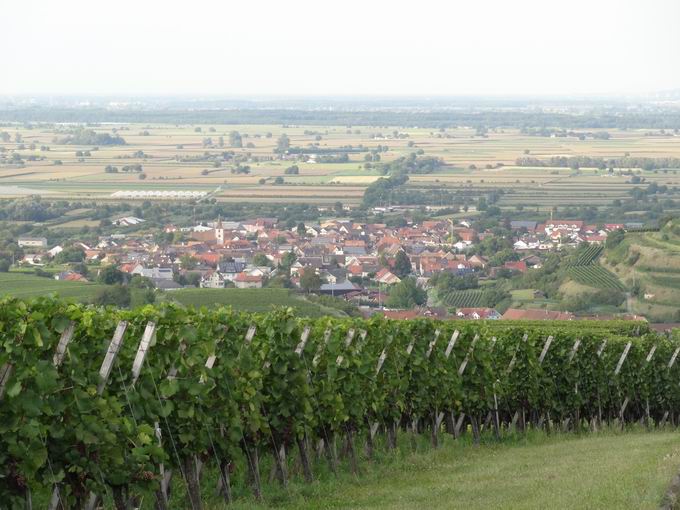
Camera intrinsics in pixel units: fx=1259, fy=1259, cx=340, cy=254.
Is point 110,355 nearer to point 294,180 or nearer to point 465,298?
point 465,298

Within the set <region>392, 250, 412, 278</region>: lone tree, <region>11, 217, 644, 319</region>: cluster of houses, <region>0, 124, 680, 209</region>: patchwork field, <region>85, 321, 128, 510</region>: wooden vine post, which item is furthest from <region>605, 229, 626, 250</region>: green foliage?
<region>85, 321, 128, 510</region>: wooden vine post

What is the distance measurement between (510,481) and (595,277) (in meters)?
71.6

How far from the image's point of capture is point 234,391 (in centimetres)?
1191

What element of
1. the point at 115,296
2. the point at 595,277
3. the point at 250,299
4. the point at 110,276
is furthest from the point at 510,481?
the point at 595,277

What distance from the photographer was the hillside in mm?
70812

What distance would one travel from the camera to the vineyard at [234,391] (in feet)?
29.9

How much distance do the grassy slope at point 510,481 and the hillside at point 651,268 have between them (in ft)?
178

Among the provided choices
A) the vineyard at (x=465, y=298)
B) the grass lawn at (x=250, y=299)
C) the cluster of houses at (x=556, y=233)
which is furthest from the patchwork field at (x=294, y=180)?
the grass lawn at (x=250, y=299)

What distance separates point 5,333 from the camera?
8.76m

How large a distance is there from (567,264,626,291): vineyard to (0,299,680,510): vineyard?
57422 mm

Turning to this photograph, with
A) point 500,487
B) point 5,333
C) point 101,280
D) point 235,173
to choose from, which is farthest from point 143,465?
point 235,173

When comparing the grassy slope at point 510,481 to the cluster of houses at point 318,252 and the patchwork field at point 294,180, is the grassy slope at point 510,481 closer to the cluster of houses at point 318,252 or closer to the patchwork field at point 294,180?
the cluster of houses at point 318,252

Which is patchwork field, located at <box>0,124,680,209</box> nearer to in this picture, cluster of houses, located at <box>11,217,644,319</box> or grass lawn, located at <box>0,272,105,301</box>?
cluster of houses, located at <box>11,217,644,319</box>

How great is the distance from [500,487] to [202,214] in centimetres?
12353
